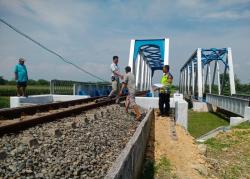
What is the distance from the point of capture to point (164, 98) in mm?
11664

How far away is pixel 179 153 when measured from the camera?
7.44m

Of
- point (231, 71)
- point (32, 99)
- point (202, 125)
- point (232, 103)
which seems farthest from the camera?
point (231, 71)

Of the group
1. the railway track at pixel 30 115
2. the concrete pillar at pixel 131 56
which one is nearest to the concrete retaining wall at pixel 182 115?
the railway track at pixel 30 115

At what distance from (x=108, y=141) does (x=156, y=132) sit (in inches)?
144

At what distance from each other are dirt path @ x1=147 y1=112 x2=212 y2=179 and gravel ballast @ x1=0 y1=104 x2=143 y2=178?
1.09m

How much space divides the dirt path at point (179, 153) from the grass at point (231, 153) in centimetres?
48

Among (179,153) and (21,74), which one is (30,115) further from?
(21,74)

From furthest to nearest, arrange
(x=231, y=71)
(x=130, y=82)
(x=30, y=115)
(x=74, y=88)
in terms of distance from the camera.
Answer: (x=231, y=71) < (x=74, y=88) < (x=130, y=82) < (x=30, y=115)

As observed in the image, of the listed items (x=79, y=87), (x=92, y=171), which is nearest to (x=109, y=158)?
(x=92, y=171)

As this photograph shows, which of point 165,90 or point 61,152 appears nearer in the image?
point 61,152

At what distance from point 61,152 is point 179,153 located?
3.66m

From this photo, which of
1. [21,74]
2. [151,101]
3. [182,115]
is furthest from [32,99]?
[182,115]

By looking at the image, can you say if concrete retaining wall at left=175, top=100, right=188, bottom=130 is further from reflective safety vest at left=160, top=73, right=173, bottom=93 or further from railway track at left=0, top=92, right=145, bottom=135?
railway track at left=0, top=92, right=145, bottom=135

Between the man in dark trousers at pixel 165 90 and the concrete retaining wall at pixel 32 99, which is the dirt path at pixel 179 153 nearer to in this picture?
the man in dark trousers at pixel 165 90
